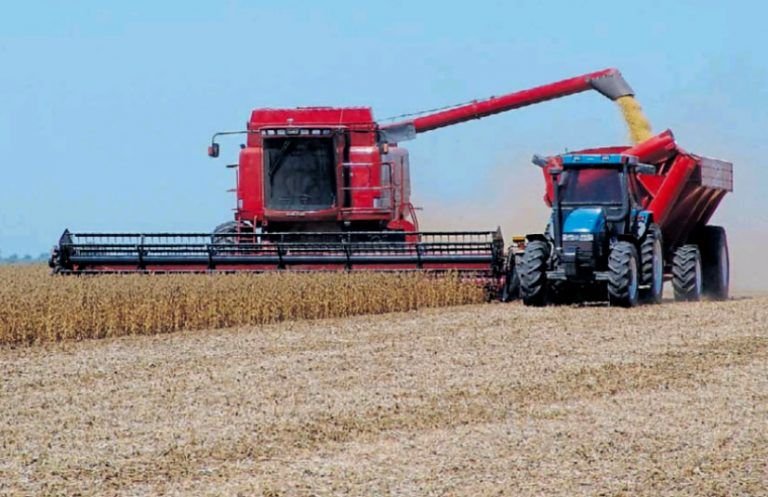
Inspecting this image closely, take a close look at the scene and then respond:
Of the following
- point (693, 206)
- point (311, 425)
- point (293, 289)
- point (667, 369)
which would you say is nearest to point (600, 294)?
point (693, 206)

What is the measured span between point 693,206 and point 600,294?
2291mm

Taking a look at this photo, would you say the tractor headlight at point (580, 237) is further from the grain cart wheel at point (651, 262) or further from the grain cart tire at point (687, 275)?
the grain cart tire at point (687, 275)

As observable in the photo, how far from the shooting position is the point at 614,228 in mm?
17422

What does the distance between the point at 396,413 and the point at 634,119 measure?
12.7 metres

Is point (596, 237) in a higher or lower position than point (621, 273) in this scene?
higher

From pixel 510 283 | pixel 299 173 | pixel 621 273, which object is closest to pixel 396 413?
pixel 621 273

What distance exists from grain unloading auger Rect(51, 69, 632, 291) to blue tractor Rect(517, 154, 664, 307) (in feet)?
4.11

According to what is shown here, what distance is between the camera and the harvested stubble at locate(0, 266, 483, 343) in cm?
1477

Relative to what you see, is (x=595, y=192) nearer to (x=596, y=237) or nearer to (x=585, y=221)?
(x=585, y=221)

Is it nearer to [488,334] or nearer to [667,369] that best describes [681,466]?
[667,369]

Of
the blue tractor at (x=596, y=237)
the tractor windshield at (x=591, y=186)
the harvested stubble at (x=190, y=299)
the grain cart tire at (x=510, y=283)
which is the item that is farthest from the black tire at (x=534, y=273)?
the harvested stubble at (x=190, y=299)

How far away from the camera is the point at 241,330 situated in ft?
50.6

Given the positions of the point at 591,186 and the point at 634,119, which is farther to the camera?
the point at 634,119

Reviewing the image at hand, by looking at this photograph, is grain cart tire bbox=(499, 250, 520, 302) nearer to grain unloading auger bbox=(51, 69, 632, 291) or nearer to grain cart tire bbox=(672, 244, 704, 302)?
grain unloading auger bbox=(51, 69, 632, 291)
